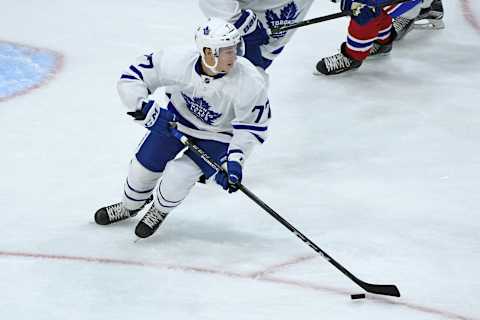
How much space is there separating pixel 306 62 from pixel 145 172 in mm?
1972

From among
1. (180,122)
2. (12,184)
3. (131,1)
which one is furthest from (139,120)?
(131,1)

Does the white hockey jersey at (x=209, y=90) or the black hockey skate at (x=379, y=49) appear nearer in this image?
the white hockey jersey at (x=209, y=90)

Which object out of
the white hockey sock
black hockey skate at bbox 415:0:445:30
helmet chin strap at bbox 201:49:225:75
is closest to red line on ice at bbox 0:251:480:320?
the white hockey sock

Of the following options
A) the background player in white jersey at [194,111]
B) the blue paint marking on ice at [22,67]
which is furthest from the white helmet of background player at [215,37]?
the blue paint marking on ice at [22,67]

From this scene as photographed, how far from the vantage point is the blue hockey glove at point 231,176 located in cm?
332

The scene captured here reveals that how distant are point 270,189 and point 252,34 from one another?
617 mm

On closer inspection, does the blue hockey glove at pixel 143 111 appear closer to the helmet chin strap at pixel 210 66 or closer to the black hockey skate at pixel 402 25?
the helmet chin strap at pixel 210 66

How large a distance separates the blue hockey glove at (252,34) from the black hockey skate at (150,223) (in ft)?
2.86

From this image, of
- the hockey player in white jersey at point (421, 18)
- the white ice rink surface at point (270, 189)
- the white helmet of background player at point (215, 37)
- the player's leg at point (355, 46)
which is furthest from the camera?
the hockey player in white jersey at point (421, 18)

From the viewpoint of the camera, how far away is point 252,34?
162 inches

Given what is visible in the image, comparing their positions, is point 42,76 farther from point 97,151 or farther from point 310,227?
point 310,227

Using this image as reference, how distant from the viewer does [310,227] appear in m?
3.72

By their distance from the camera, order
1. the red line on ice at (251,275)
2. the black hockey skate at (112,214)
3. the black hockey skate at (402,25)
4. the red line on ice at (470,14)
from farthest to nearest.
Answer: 1. the red line on ice at (470,14)
2. the black hockey skate at (402,25)
3. the black hockey skate at (112,214)
4. the red line on ice at (251,275)

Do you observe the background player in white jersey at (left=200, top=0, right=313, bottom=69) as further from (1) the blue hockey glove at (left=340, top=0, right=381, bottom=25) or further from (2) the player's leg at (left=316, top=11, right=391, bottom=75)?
(2) the player's leg at (left=316, top=11, right=391, bottom=75)
